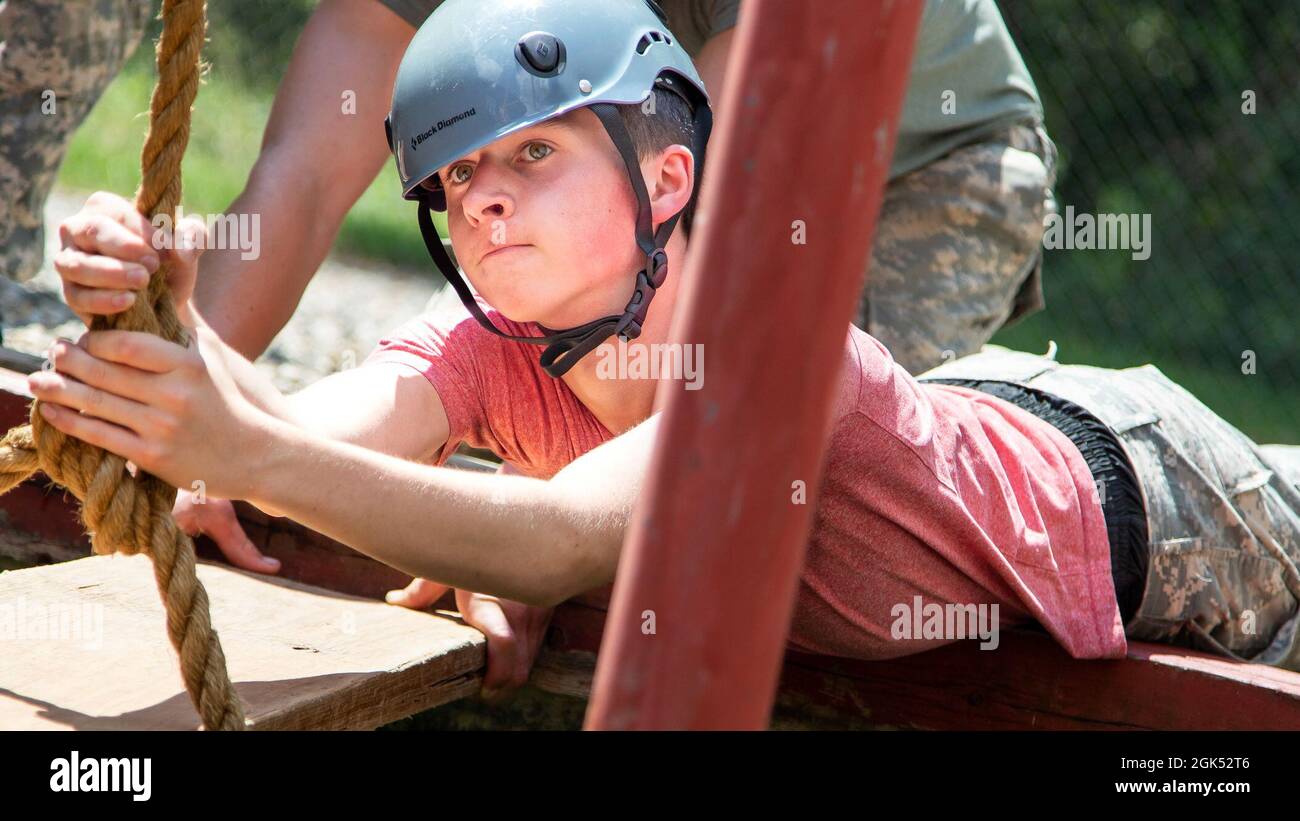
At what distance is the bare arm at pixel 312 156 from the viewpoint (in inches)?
116

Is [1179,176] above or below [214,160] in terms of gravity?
below

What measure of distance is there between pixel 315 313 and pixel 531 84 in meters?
5.25

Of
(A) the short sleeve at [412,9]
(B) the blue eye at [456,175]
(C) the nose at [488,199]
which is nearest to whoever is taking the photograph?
(C) the nose at [488,199]

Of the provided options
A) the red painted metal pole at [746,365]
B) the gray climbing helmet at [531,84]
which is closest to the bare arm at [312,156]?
the gray climbing helmet at [531,84]

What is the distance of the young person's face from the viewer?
6.84ft

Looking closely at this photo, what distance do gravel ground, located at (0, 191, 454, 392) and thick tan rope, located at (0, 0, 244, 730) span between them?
289 centimetres

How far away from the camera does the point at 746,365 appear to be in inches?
44.8

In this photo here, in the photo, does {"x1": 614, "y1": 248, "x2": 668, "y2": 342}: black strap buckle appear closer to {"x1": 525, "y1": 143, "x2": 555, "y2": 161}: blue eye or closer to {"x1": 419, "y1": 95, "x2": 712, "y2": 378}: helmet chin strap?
{"x1": 419, "y1": 95, "x2": 712, "y2": 378}: helmet chin strap

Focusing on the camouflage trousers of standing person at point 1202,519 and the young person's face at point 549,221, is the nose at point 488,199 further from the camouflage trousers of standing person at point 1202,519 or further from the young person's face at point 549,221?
the camouflage trousers of standing person at point 1202,519

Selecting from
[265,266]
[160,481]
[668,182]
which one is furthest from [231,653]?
[265,266]

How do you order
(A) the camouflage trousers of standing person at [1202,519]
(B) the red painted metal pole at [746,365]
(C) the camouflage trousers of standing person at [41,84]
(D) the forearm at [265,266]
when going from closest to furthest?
(B) the red painted metal pole at [746,365], (A) the camouflage trousers of standing person at [1202,519], (D) the forearm at [265,266], (C) the camouflage trousers of standing person at [41,84]

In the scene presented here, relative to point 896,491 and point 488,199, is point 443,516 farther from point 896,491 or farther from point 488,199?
point 896,491

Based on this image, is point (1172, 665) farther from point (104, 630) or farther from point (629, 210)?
point (104, 630)

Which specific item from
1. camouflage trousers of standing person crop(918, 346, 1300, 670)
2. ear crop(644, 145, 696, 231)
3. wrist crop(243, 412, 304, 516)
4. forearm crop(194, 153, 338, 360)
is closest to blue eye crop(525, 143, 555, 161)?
ear crop(644, 145, 696, 231)
